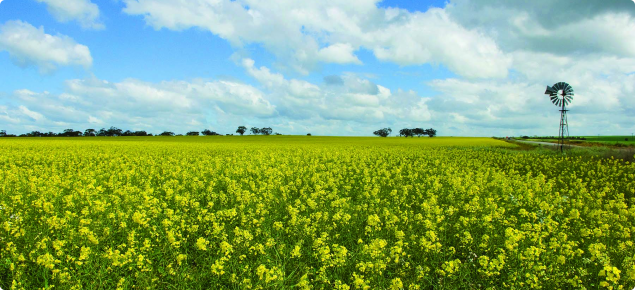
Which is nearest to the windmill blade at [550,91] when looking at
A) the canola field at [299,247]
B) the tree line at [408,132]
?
the canola field at [299,247]

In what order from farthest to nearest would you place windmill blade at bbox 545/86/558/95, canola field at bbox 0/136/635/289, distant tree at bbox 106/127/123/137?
distant tree at bbox 106/127/123/137, windmill blade at bbox 545/86/558/95, canola field at bbox 0/136/635/289

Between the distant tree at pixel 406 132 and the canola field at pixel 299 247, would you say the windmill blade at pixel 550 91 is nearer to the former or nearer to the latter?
the canola field at pixel 299 247

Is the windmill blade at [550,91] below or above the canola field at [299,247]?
above

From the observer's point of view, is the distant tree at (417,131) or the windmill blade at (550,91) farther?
the distant tree at (417,131)

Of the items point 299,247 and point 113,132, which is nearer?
point 299,247

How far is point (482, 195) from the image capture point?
10.5m

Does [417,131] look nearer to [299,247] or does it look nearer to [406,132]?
[406,132]

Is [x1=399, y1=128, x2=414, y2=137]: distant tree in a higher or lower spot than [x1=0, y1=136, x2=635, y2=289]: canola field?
higher

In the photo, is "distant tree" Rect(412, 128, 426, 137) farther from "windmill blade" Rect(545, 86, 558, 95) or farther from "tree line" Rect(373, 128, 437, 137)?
"windmill blade" Rect(545, 86, 558, 95)

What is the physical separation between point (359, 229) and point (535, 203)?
5.90 metres

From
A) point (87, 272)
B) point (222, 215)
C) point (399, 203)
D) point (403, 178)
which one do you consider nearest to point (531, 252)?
point (399, 203)

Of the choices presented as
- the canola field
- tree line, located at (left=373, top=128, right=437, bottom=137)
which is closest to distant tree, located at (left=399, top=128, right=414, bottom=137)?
tree line, located at (left=373, top=128, right=437, bottom=137)

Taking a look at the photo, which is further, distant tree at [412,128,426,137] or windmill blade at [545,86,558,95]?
distant tree at [412,128,426,137]

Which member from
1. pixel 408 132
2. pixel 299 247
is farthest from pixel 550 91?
pixel 408 132
